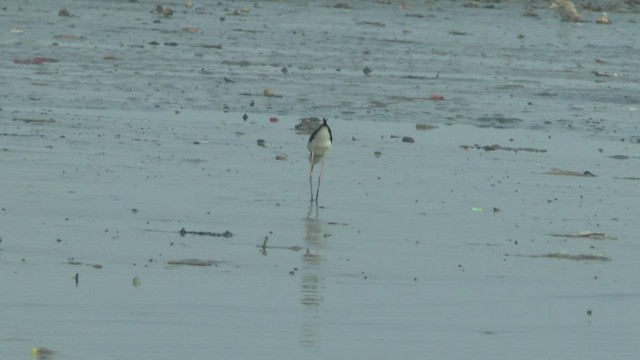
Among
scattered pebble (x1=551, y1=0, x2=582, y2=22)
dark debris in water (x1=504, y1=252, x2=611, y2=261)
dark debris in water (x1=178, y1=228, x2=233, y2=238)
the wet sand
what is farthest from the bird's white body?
scattered pebble (x1=551, y1=0, x2=582, y2=22)

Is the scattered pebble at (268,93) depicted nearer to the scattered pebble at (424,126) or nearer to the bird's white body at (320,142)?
the scattered pebble at (424,126)

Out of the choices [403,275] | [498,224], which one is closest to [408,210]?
[498,224]

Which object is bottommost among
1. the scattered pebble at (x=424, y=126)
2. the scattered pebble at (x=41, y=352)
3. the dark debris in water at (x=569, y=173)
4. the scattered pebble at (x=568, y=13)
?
the scattered pebble at (x=41, y=352)

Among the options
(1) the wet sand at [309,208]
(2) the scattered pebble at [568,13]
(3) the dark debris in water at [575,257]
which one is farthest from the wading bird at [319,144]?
(2) the scattered pebble at [568,13]

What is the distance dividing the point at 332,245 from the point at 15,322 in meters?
3.02

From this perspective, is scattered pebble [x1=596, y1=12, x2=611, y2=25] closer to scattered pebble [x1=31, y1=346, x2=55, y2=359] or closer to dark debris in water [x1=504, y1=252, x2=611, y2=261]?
dark debris in water [x1=504, y1=252, x2=611, y2=261]

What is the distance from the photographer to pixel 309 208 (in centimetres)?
1209

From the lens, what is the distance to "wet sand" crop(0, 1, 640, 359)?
322 inches

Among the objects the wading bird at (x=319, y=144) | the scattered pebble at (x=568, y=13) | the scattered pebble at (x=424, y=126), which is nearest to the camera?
the wading bird at (x=319, y=144)

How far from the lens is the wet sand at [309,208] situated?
8.19 meters

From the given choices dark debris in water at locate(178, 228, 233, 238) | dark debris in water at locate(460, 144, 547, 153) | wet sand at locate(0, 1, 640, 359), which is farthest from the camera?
dark debris in water at locate(460, 144, 547, 153)

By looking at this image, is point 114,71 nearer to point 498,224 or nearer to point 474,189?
point 474,189

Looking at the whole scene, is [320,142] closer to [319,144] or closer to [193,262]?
[319,144]

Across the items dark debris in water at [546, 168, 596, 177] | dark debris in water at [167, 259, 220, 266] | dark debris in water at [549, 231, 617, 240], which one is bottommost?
dark debris in water at [167, 259, 220, 266]
